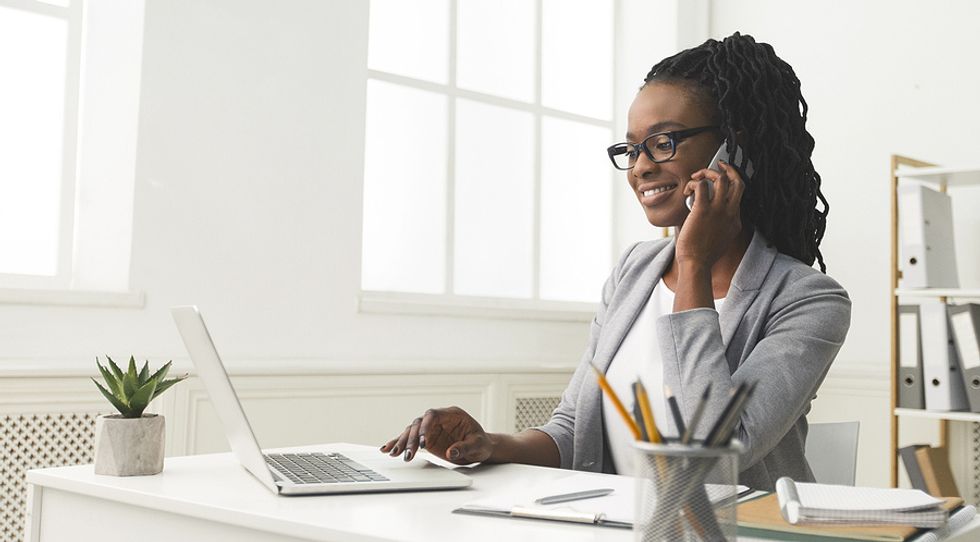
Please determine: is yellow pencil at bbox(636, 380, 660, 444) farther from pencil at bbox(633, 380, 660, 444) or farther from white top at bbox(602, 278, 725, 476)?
white top at bbox(602, 278, 725, 476)

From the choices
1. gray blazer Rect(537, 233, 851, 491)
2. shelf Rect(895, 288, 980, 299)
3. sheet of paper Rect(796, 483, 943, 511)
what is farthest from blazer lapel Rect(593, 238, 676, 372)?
shelf Rect(895, 288, 980, 299)

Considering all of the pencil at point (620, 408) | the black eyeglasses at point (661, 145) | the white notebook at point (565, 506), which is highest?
the black eyeglasses at point (661, 145)

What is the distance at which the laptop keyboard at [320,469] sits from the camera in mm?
1256

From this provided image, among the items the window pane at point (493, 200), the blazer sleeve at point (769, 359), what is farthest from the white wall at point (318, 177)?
the blazer sleeve at point (769, 359)

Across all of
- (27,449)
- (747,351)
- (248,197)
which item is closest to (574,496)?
(747,351)

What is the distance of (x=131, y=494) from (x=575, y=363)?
269cm

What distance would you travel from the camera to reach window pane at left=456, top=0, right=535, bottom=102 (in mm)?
3807

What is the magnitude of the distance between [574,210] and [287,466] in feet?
9.46

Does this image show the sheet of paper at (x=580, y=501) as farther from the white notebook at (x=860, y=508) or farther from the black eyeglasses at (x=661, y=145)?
the black eyeglasses at (x=661, y=145)

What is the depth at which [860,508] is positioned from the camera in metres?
0.98

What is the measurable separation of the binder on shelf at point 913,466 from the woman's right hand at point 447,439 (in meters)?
2.11

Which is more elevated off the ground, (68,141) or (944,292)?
(68,141)

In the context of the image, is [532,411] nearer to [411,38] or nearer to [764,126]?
[411,38]

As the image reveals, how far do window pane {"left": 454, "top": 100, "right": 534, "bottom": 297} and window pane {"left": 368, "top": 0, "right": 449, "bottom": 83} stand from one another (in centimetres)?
19
